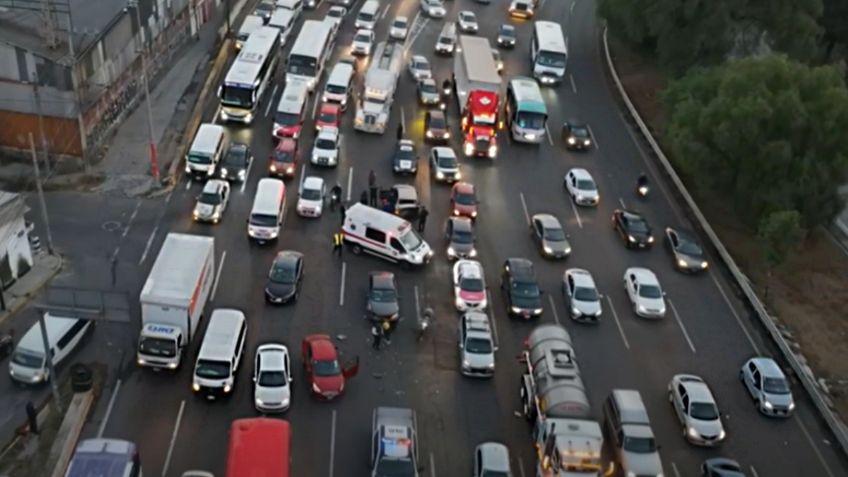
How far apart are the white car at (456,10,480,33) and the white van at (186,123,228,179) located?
1126 inches

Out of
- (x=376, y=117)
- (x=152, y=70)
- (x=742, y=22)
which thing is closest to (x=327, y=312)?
(x=376, y=117)

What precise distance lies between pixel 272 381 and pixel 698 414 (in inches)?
632

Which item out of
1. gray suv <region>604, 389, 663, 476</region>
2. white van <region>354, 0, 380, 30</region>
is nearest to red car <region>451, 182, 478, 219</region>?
gray suv <region>604, 389, 663, 476</region>

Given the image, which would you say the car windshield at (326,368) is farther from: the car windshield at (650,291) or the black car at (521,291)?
the car windshield at (650,291)

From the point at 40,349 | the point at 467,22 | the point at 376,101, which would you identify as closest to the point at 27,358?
the point at 40,349

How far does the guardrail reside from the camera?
36.8 meters

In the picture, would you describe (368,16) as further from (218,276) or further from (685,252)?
(685,252)

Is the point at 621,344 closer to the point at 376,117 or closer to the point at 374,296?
the point at 374,296

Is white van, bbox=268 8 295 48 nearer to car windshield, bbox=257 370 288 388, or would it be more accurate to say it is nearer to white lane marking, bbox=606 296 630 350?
white lane marking, bbox=606 296 630 350

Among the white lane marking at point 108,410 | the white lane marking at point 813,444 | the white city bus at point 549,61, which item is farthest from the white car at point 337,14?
the white lane marking at point 813,444

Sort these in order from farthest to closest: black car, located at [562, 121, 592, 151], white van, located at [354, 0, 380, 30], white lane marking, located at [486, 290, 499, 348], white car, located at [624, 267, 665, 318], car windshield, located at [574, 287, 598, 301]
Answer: white van, located at [354, 0, 380, 30], black car, located at [562, 121, 592, 151], white car, located at [624, 267, 665, 318], car windshield, located at [574, 287, 598, 301], white lane marking, located at [486, 290, 499, 348]

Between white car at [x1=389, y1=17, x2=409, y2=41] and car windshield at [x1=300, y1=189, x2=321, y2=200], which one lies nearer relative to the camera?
car windshield at [x1=300, y1=189, x2=321, y2=200]

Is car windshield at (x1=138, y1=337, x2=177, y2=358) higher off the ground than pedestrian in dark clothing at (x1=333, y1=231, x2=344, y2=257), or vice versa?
car windshield at (x1=138, y1=337, x2=177, y2=358)

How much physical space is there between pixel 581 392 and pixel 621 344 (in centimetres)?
750
